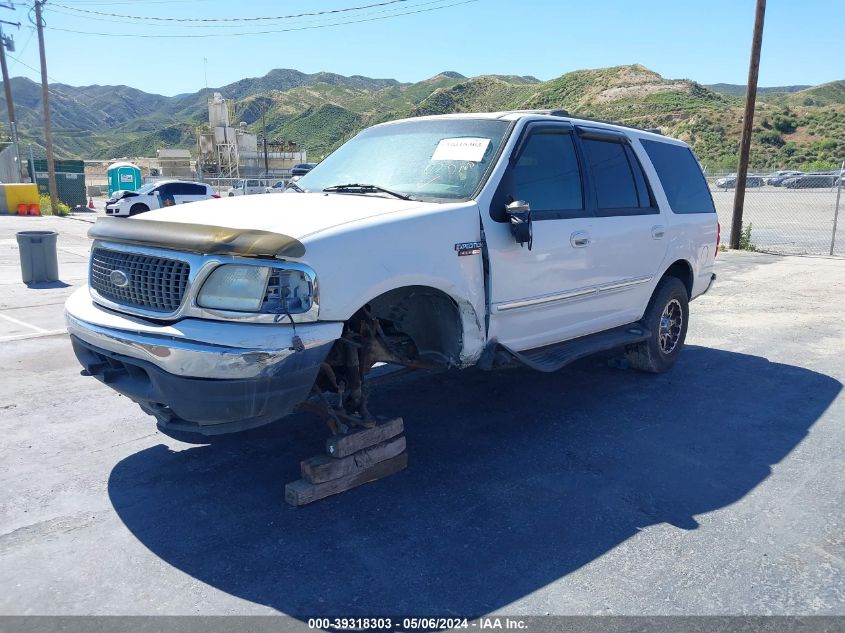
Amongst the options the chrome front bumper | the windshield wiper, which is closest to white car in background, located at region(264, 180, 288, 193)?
the windshield wiper

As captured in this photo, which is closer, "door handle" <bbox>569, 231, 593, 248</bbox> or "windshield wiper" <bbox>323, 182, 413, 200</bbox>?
"windshield wiper" <bbox>323, 182, 413, 200</bbox>

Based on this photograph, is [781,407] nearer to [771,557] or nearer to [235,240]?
[771,557]

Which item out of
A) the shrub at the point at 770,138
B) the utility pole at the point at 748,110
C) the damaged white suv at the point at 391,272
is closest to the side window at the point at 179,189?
the utility pole at the point at 748,110

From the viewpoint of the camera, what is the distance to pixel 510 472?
4.26 metres

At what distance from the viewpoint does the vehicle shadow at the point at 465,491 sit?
10.3ft

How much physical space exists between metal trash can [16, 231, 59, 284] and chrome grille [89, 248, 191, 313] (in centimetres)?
785

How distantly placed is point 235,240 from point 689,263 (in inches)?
183

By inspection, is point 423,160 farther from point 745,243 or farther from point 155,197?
point 155,197

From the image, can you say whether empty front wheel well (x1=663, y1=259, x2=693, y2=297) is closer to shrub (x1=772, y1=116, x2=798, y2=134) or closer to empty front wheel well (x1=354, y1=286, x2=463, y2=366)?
empty front wheel well (x1=354, y1=286, x2=463, y2=366)

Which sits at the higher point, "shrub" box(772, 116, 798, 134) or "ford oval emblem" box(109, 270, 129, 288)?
"shrub" box(772, 116, 798, 134)

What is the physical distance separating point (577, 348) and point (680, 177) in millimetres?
2404

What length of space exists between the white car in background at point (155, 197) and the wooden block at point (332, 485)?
76.1ft

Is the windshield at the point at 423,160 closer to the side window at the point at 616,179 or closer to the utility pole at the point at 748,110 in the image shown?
the side window at the point at 616,179

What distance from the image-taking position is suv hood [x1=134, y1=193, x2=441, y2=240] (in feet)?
11.6
